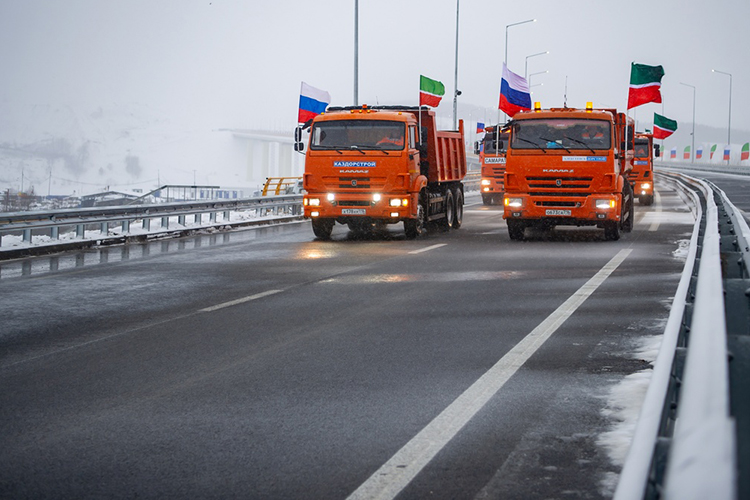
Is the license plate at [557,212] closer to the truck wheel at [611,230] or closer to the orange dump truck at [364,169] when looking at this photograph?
the truck wheel at [611,230]

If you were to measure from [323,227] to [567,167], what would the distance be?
18.1 feet

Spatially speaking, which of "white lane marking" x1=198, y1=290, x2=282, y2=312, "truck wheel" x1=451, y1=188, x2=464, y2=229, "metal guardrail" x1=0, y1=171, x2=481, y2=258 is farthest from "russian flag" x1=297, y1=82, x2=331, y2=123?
"white lane marking" x1=198, y1=290, x2=282, y2=312

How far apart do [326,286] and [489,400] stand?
6.69 metres

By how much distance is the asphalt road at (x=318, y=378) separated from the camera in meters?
4.80

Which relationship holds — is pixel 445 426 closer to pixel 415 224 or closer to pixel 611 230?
pixel 611 230

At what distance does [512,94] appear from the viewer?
4634 centimetres

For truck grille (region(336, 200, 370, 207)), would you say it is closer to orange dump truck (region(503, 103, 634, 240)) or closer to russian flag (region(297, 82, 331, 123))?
orange dump truck (region(503, 103, 634, 240))

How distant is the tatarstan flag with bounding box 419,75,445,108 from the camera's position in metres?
41.2

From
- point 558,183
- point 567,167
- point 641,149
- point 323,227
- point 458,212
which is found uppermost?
point 641,149

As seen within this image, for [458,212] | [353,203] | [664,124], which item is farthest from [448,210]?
[664,124]

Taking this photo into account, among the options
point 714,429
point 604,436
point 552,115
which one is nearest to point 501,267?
point 552,115

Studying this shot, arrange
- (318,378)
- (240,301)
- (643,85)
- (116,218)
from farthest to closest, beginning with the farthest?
(643,85)
(116,218)
(240,301)
(318,378)

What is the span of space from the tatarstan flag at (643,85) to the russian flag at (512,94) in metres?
9.78

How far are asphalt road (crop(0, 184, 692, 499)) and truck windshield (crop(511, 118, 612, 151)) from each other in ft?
17.2
